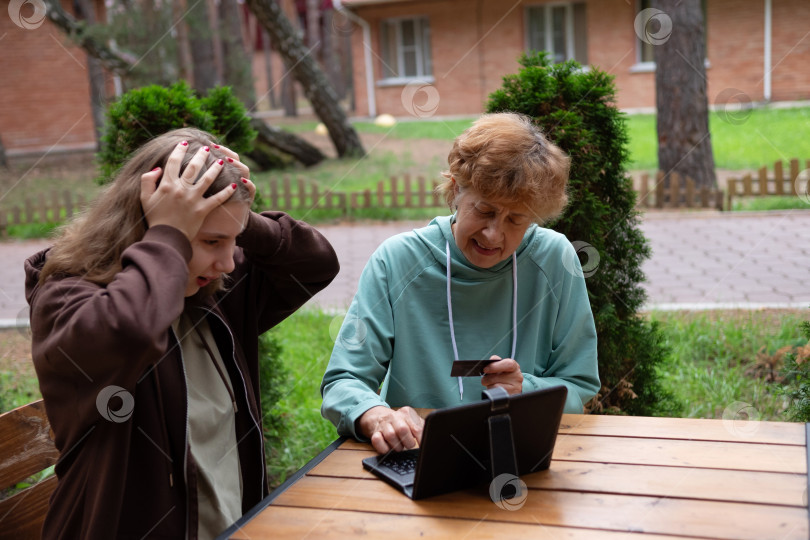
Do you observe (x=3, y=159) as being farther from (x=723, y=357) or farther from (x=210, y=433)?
(x=210, y=433)

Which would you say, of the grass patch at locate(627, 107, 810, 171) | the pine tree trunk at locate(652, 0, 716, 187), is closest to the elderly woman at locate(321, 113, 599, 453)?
the pine tree trunk at locate(652, 0, 716, 187)

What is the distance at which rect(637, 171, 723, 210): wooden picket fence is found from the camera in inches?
392

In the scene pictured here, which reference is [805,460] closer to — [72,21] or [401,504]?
[401,504]

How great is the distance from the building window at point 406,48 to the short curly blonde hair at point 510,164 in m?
20.1

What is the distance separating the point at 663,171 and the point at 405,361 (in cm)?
858

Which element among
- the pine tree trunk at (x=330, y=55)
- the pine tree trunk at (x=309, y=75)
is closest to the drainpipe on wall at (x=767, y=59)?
the pine tree trunk at (x=309, y=75)

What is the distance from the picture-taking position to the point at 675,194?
10.1 m

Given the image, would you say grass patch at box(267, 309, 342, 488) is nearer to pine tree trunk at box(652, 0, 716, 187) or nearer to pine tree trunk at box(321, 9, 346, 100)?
pine tree trunk at box(652, 0, 716, 187)

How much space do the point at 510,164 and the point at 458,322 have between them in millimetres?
520

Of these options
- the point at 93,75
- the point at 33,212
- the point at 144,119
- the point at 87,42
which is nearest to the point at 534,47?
the point at 93,75

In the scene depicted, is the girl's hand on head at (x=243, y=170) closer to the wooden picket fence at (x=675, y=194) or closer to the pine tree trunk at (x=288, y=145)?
the wooden picket fence at (x=675, y=194)

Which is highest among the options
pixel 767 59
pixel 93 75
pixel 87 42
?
pixel 87 42

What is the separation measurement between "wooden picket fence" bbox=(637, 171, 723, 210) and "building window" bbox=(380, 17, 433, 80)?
41.7 ft

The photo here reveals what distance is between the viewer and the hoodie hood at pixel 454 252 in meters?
2.51
